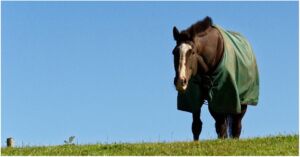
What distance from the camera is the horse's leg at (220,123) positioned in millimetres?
23500

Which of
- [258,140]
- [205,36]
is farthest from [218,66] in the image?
[258,140]

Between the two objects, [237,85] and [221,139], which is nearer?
[221,139]

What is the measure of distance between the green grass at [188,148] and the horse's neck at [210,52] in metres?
1.94

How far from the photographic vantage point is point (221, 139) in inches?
877

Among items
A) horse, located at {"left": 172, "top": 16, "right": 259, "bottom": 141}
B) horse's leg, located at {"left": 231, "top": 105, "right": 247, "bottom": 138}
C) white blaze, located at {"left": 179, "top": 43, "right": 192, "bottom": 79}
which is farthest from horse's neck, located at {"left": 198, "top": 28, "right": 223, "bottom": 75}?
horse's leg, located at {"left": 231, "top": 105, "right": 247, "bottom": 138}

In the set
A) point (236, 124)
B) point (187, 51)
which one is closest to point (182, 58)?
point (187, 51)

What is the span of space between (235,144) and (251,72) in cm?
357

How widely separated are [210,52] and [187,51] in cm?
99

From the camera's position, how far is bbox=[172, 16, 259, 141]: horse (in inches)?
891

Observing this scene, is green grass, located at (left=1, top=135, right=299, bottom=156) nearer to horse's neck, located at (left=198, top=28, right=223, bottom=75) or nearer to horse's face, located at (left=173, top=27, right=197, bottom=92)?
horse's face, located at (left=173, top=27, right=197, bottom=92)

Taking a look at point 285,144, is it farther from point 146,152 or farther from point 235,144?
point 146,152

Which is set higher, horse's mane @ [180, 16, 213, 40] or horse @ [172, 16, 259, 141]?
horse's mane @ [180, 16, 213, 40]

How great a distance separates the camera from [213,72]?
23.2 m

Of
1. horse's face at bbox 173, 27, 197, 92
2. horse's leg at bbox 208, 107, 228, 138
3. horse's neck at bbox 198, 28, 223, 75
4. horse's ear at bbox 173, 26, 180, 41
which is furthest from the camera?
horse's leg at bbox 208, 107, 228, 138
